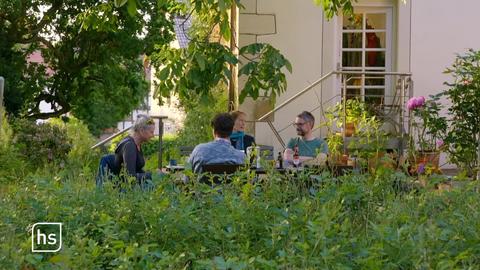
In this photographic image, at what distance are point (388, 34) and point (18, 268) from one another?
1040 cm

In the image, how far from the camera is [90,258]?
10.8ft

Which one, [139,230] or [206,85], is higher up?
[206,85]

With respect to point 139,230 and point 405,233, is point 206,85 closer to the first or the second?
point 139,230

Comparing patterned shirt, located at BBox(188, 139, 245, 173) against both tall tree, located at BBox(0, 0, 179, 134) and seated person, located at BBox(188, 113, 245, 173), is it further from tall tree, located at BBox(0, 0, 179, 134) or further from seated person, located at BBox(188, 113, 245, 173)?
tall tree, located at BBox(0, 0, 179, 134)

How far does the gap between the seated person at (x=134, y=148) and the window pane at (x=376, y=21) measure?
611 centimetres

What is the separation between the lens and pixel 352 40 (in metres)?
13.1

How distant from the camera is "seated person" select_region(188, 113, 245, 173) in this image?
23.0ft

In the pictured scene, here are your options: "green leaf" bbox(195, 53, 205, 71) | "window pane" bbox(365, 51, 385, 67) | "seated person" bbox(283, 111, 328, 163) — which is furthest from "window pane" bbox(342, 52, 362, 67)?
"green leaf" bbox(195, 53, 205, 71)

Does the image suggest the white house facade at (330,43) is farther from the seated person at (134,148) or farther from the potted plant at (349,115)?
the seated person at (134,148)

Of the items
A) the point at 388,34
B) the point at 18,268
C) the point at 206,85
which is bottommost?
the point at 18,268

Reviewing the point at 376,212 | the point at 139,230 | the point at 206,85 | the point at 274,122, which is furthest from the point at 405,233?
the point at 274,122

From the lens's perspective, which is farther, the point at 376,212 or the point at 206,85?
the point at 206,85

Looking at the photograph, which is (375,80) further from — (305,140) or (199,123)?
(305,140)

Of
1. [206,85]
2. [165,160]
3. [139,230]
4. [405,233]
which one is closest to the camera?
[405,233]
